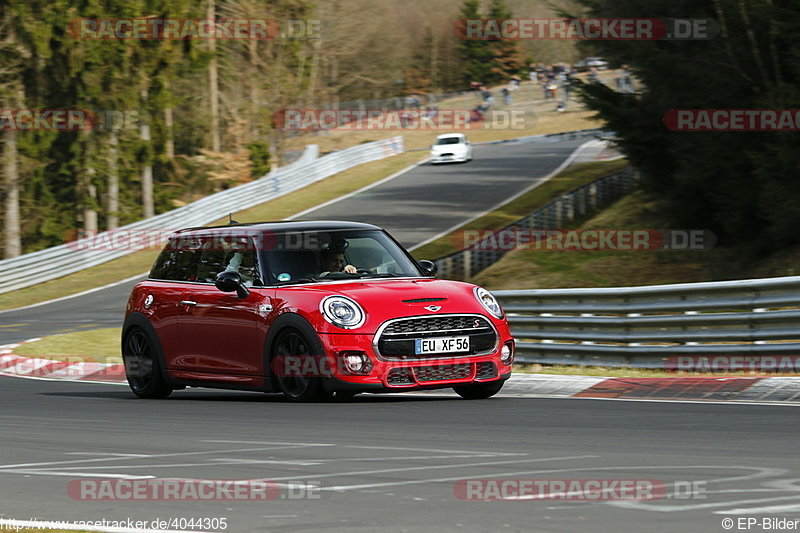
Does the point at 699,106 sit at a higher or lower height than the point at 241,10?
lower

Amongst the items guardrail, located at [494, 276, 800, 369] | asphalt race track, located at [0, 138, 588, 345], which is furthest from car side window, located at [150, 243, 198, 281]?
asphalt race track, located at [0, 138, 588, 345]

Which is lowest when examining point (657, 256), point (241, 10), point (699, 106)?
point (657, 256)

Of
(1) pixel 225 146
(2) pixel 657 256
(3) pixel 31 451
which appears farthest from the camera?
(1) pixel 225 146

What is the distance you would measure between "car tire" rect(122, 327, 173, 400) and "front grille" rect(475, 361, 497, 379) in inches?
132

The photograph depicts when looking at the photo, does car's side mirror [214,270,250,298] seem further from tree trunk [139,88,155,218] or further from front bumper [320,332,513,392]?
tree trunk [139,88,155,218]

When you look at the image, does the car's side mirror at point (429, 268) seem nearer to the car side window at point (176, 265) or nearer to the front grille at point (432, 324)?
the front grille at point (432, 324)

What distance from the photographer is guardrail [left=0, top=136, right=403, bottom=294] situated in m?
34.9

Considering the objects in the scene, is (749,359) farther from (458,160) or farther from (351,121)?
(351,121)

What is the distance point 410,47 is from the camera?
110812mm

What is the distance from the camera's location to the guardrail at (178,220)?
1374 inches

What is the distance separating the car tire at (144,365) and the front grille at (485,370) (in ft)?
11.0

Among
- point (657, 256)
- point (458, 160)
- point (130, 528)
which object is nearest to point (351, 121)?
point (458, 160)

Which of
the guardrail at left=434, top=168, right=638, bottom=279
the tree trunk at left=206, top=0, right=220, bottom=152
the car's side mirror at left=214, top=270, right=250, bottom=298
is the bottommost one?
the guardrail at left=434, top=168, right=638, bottom=279

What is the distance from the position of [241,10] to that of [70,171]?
11.4 metres
